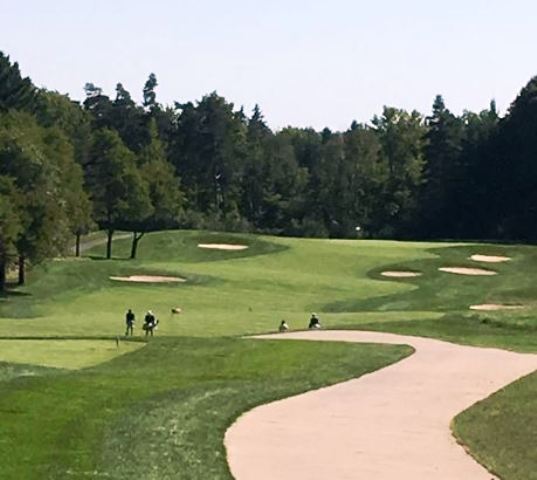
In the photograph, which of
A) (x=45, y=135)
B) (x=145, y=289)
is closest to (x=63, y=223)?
(x=145, y=289)

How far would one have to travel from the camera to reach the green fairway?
60.4 feet

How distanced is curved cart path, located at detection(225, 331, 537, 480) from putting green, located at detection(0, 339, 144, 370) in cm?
795

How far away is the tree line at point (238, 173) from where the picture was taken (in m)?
62.9

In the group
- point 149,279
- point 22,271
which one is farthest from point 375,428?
point 22,271

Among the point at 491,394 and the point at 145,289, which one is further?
the point at 145,289

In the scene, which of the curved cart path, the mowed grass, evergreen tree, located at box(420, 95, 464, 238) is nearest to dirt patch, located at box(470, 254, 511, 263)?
the mowed grass

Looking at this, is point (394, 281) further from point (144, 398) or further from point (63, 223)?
point (144, 398)

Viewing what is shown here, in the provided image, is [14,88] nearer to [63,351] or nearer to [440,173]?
[440,173]

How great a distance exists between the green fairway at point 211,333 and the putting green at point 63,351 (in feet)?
0.24

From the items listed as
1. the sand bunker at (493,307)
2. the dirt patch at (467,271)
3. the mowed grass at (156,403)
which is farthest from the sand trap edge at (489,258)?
the mowed grass at (156,403)

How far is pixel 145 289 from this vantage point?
58531 mm

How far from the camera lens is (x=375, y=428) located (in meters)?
21.0

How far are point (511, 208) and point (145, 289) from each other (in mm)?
67313

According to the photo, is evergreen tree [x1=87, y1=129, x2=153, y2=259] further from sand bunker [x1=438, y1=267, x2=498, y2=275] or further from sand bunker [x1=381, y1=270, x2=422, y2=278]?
sand bunker [x1=438, y1=267, x2=498, y2=275]
